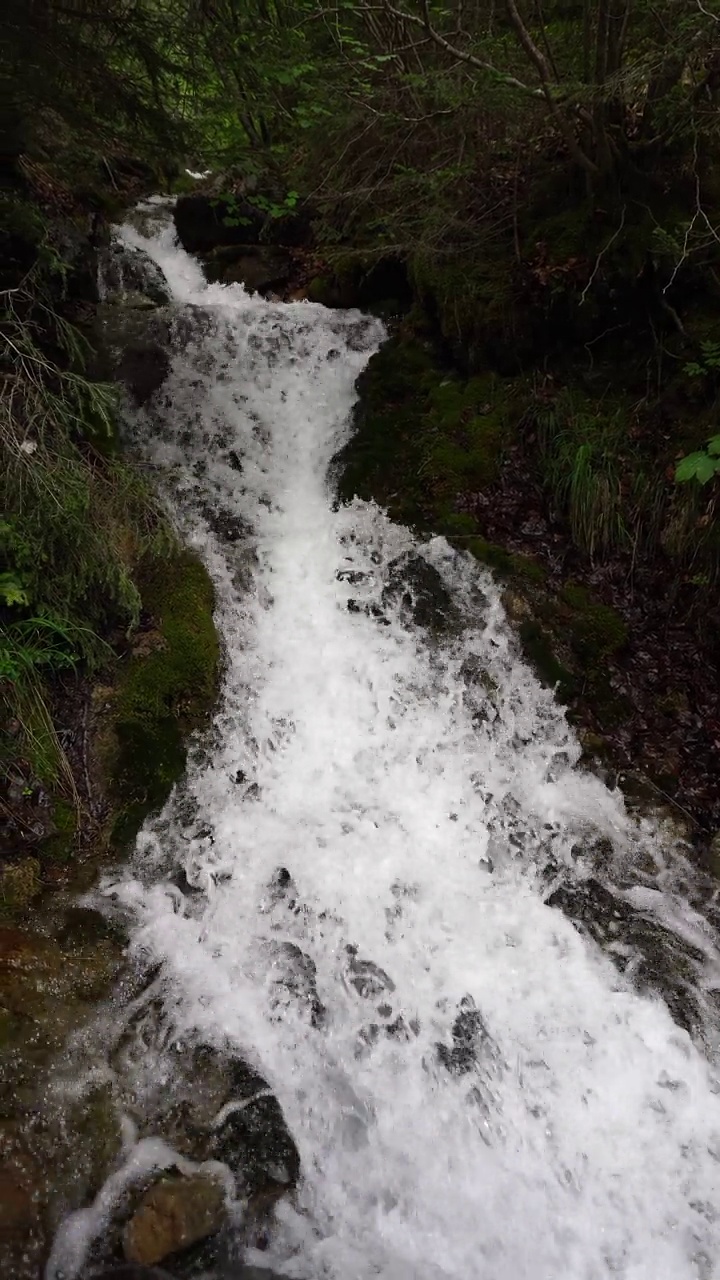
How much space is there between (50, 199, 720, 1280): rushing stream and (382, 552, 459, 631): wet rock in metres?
0.02

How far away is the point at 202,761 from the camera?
4.66 metres

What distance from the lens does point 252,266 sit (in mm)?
8812

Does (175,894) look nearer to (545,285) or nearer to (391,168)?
(545,285)

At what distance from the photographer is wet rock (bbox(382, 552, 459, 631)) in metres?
5.62

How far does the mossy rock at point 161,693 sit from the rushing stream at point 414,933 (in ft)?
0.56

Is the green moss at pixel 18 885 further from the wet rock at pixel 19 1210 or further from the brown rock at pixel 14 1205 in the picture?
the brown rock at pixel 14 1205

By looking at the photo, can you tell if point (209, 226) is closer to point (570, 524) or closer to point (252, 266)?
point (252, 266)

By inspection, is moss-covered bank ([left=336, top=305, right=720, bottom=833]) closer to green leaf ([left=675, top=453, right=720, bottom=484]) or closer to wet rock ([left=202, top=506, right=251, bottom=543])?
green leaf ([left=675, top=453, right=720, bottom=484])

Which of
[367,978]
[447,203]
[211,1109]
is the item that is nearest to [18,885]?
[211,1109]

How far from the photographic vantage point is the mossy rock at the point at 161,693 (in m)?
4.37

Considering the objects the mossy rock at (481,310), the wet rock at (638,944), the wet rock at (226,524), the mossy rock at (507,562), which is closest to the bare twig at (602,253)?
the mossy rock at (481,310)

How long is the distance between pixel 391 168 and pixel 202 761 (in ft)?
20.8

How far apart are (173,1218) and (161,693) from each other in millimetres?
2920

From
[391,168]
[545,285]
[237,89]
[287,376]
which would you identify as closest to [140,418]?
[287,376]
